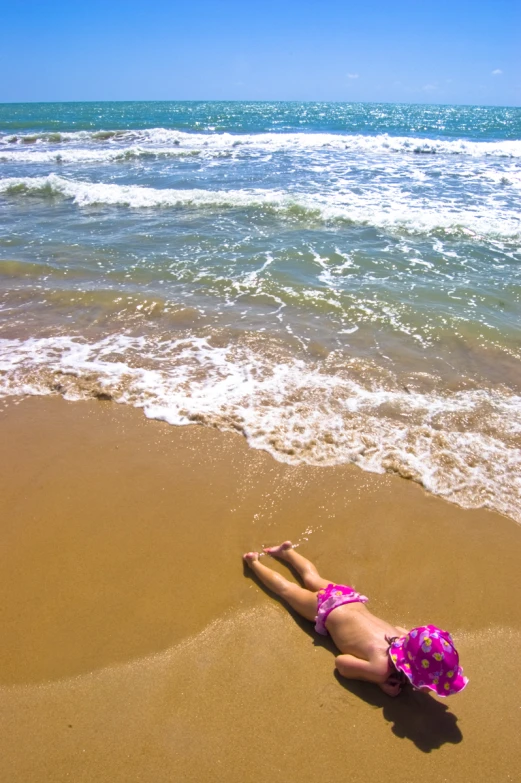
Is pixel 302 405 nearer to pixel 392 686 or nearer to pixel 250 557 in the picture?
pixel 250 557

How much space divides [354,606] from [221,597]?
0.83 meters

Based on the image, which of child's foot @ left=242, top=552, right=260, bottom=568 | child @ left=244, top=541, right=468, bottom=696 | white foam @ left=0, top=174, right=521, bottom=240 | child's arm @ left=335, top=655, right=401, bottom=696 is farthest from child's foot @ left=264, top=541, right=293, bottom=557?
white foam @ left=0, top=174, right=521, bottom=240

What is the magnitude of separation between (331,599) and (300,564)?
0.38 meters

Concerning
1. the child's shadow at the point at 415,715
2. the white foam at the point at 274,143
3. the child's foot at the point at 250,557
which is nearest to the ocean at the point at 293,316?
the child's foot at the point at 250,557

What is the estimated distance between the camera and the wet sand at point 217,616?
222 cm

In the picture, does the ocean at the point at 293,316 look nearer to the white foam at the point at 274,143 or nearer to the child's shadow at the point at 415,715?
the child's shadow at the point at 415,715

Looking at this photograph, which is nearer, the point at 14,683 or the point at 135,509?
the point at 14,683

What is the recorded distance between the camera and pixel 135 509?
350 cm

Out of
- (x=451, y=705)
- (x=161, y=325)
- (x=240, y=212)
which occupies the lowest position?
(x=451, y=705)

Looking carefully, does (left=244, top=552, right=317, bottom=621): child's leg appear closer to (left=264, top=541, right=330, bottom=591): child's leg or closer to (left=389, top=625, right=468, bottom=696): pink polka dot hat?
(left=264, top=541, right=330, bottom=591): child's leg

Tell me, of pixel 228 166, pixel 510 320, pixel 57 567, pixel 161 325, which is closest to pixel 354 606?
pixel 57 567

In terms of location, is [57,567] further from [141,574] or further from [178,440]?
[178,440]

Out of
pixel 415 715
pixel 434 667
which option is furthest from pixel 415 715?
pixel 434 667

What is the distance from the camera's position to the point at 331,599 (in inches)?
109
